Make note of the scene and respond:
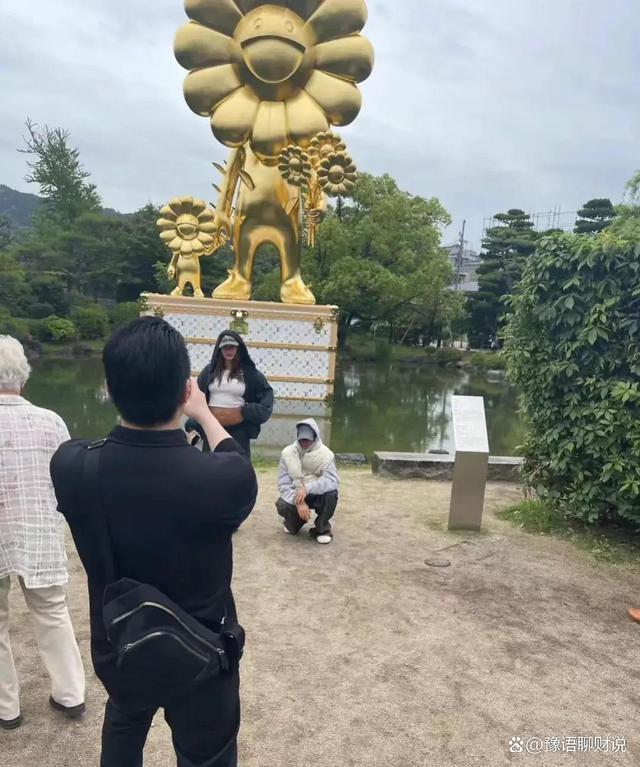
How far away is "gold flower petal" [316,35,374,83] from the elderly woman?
9696 millimetres

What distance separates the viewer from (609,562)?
14.0 ft

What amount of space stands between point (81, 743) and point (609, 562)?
3.42 meters

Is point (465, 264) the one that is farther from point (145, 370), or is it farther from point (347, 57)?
point (145, 370)

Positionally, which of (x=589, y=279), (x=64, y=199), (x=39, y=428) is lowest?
(x=39, y=428)

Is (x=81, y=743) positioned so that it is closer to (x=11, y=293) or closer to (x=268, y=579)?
(x=268, y=579)

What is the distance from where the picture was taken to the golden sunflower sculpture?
11.2 metres

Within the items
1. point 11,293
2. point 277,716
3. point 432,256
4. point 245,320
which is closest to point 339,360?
point 432,256

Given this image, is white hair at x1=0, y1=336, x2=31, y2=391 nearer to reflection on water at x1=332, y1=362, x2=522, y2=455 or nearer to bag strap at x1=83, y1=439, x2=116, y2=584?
bag strap at x1=83, y1=439, x2=116, y2=584

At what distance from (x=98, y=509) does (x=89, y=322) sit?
2314 cm

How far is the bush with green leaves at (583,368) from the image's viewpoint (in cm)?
436

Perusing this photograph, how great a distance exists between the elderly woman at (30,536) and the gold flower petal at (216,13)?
9.88 metres

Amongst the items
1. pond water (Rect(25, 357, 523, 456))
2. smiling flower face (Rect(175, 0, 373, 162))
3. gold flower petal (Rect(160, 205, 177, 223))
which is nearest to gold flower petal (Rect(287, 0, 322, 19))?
smiling flower face (Rect(175, 0, 373, 162))

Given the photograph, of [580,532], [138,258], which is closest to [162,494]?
[580,532]

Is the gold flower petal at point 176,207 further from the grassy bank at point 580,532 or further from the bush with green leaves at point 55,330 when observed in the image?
the bush with green leaves at point 55,330
